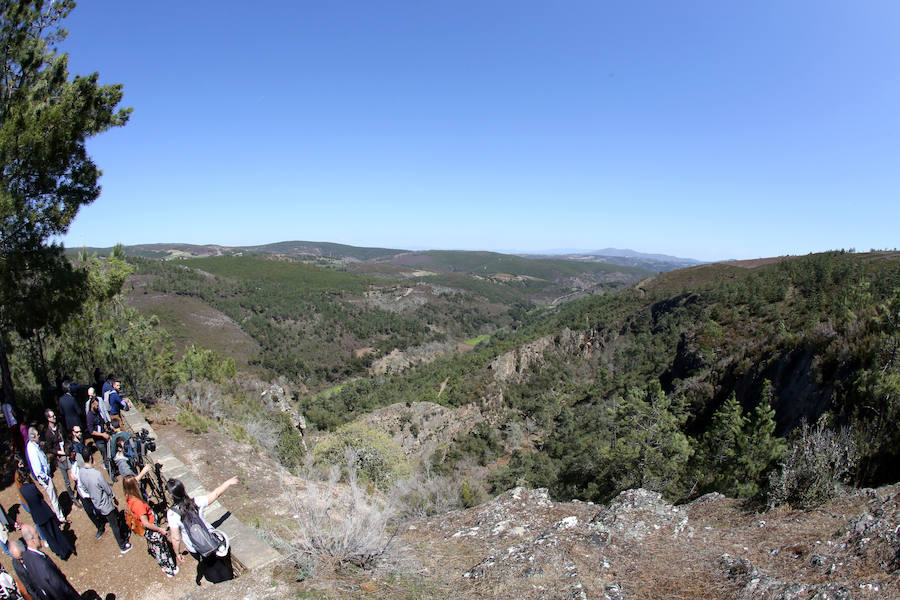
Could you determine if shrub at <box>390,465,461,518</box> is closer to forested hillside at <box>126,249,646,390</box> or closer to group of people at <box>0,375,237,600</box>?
group of people at <box>0,375,237,600</box>

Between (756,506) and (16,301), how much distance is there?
14398mm

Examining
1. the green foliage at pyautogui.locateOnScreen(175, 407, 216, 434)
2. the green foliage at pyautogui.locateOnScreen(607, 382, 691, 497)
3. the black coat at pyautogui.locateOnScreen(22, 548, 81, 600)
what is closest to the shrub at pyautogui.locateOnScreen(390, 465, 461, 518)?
the green foliage at pyautogui.locateOnScreen(175, 407, 216, 434)

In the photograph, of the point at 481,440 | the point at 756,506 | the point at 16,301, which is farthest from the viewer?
the point at 481,440

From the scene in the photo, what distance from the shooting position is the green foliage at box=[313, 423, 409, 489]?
2041 centimetres

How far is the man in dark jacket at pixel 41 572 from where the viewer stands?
425cm

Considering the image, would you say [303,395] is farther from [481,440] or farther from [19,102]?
[19,102]

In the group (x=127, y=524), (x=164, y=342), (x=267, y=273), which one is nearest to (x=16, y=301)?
(x=127, y=524)

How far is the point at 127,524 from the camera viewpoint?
629 cm

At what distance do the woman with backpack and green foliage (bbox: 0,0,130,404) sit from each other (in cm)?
616

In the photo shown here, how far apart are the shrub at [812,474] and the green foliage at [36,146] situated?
13574mm

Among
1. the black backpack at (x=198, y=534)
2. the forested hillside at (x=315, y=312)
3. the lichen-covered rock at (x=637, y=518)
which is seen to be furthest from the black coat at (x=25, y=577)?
the forested hillside at (x=315, y=312)

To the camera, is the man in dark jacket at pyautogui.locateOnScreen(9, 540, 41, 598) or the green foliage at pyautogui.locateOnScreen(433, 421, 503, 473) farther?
the green foliage at pyautogui.locateOnScreen(433, 421, 503, 473)

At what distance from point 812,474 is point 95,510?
35.9 feet

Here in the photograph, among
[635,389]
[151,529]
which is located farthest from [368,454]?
[151,529]
